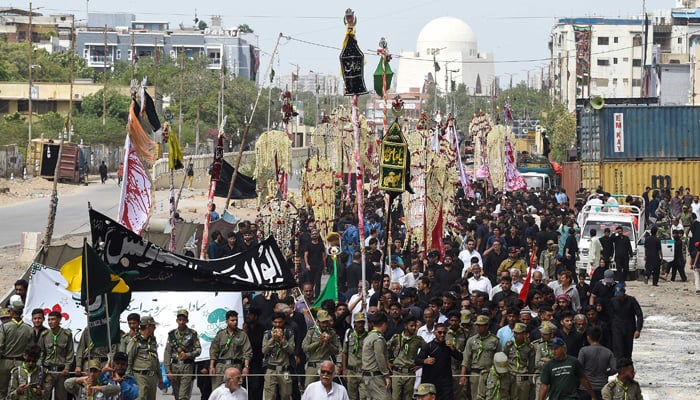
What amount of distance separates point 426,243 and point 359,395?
1138 cm

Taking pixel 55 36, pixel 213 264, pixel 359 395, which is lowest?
pixel 359 395

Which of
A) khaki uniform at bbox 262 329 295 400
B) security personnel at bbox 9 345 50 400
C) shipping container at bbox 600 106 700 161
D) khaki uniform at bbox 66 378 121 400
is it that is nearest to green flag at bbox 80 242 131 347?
khaki uniform at bbox 66 378 121 400

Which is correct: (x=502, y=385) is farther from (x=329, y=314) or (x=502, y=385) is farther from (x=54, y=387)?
(x=54, y=387)

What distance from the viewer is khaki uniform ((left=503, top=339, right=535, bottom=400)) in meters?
13.6

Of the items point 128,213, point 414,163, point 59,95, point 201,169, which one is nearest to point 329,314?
point 128,213

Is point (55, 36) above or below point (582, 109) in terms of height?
above

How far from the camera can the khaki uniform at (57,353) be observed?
1393 centimetres

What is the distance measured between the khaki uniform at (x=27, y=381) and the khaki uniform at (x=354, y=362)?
274 centimetres

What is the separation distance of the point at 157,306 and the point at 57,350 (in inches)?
68.8

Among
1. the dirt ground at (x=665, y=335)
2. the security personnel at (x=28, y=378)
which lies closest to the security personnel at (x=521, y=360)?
the dirt ground at (x=665, y=335)

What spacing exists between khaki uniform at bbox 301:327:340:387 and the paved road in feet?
81.8

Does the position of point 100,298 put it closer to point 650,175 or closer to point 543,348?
point 543,348

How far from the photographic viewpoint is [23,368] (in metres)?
13.1

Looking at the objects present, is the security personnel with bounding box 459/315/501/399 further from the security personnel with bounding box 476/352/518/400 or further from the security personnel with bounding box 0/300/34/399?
the security personnel with bounding box 0/300/34/399
